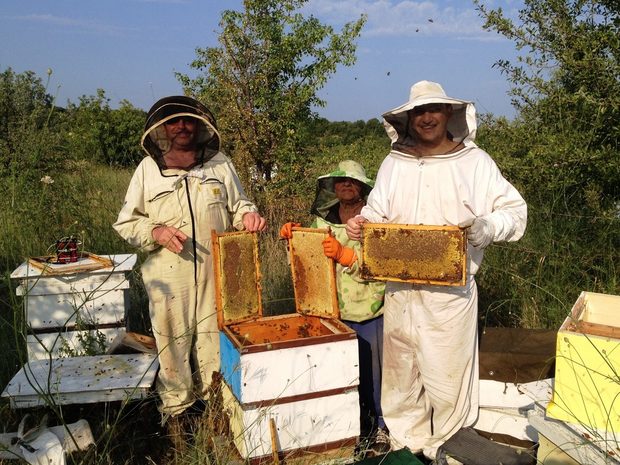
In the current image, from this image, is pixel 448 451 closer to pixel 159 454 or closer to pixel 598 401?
pixel 598 401

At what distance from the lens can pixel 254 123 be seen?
22.0ft

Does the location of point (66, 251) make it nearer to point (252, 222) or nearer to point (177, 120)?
point (177, 120)

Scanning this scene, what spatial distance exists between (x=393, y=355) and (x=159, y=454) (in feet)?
→ 5.08

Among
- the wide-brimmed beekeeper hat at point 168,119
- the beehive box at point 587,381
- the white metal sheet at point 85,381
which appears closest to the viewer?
the beehive box at point 587,381

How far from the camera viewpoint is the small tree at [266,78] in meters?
6.66

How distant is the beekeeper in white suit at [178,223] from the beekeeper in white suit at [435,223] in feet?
3.17

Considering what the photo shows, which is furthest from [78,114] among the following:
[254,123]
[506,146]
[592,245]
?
[592,245]

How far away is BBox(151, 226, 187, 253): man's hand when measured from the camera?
3195 mm

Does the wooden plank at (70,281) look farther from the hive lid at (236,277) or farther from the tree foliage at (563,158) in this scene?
the tree foliage at (563,158)

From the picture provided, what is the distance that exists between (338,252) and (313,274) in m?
0.23

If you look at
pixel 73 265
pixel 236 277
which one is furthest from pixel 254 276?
pixel 73 265

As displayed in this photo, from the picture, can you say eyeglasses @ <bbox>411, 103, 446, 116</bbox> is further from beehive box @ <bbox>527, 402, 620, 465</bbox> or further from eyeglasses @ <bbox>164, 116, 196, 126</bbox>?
beehive box @ <bbox>527, 402, 620, 465</bbox>

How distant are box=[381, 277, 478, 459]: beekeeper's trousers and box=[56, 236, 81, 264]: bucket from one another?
7.61 feet

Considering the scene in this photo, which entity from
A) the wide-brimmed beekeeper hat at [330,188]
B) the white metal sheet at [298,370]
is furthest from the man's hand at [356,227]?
the white metal sheet at [298,370]
